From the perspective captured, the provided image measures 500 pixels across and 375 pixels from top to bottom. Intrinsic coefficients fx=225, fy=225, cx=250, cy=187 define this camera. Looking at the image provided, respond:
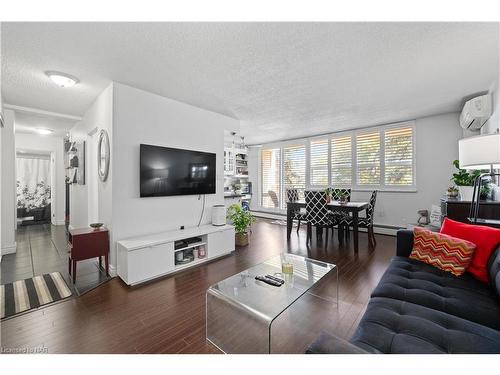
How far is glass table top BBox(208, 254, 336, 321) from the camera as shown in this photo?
5.03 ft

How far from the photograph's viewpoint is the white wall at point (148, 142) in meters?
2.73

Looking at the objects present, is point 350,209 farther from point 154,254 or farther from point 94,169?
point 94,169

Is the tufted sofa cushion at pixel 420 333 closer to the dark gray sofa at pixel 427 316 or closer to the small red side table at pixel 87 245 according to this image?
the dark gray sofa at pixel 427 316

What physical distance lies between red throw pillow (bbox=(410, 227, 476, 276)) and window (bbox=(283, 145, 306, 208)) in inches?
165

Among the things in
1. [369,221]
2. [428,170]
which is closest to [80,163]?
[369,221]

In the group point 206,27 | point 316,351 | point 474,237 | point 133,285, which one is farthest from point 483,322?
point 133,285

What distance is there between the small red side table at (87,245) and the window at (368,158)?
5.01 m

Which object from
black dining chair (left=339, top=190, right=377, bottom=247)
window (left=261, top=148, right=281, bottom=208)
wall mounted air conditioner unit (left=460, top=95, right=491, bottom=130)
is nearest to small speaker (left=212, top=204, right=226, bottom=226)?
black dining chair (left=339, top=190, right=377, bottom=247)

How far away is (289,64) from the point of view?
7.54ft

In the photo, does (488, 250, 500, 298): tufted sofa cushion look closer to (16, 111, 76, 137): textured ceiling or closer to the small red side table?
the small red side table

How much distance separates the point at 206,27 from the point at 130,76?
4.24ft

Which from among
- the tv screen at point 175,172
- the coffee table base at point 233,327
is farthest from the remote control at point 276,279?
the tv screen at point 175,172

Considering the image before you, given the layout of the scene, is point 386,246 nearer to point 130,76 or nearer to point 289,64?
point 289,64

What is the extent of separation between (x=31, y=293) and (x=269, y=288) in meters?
2.44
